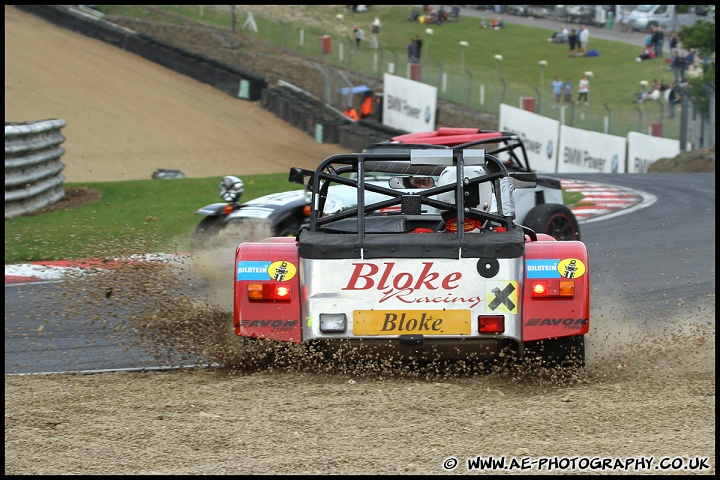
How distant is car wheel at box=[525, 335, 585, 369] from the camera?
6.13m

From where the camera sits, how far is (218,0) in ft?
160

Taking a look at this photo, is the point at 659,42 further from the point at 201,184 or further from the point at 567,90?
the point at 201,184

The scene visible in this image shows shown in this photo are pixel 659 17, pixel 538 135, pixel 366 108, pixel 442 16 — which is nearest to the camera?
pixel 538 135

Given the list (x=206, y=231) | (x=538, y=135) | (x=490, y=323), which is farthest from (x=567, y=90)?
(x=490, y=323)

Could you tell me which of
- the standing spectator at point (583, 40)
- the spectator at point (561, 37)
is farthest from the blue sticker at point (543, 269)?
the spectator at point (561, 37)

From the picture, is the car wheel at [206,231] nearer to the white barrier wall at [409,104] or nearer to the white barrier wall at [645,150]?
the white barrier wall at [645,150]

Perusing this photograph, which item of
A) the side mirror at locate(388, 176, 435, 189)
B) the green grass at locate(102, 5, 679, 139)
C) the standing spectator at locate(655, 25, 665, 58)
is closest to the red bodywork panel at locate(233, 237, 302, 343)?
the side mirror at locate(388, 176, 435, 189)

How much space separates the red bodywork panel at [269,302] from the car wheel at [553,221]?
15.0 ft

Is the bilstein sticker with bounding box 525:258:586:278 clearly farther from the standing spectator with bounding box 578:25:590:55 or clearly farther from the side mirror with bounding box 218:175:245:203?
the standing spectator with bounding box 578:25:590:55

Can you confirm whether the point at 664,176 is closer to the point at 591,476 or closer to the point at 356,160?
the point at 356,160

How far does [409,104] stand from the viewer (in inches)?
1172

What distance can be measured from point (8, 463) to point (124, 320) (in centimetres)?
370

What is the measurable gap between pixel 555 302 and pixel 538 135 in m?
21.5

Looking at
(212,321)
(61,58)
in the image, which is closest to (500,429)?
(212,321)
